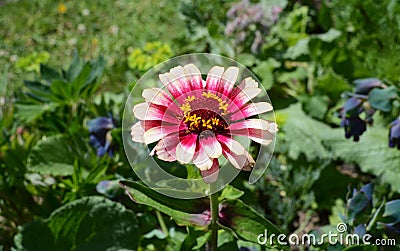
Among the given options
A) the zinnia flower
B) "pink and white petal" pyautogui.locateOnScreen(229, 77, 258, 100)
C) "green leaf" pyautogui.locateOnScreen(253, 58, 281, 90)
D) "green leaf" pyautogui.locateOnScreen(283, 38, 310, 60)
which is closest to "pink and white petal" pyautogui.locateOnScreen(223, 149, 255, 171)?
the zinnia flower

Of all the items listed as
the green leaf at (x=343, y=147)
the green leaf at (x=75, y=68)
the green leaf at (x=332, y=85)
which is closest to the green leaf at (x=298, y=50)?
the green leaf at (x=332, y=85)

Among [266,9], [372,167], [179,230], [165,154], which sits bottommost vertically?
[179,230]

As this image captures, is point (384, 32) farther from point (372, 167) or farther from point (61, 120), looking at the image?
point (61, 120)

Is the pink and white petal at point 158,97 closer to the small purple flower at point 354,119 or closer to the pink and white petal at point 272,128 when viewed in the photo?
the pink and white petal at point 272,128

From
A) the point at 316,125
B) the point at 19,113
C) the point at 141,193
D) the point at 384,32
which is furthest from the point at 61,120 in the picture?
the point at 384,32

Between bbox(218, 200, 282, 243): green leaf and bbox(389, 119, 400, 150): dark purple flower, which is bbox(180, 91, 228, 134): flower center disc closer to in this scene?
bbox(218, 200, 282, 243): green leaf

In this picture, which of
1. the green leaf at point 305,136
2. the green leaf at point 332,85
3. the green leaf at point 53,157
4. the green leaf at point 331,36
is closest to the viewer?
the green leaf at point 53,157
